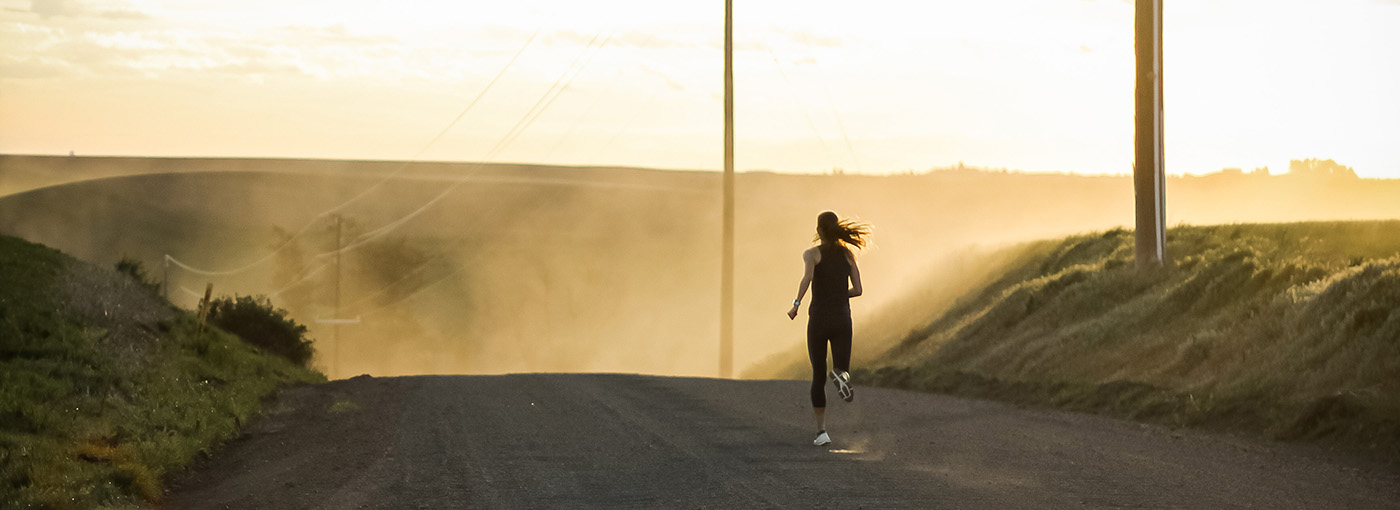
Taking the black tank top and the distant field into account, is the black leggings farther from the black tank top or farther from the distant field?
the distant field

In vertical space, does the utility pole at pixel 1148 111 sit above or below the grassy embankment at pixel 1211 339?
above

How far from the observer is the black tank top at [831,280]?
39.4 ft

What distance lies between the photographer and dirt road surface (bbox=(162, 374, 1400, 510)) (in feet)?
29.3

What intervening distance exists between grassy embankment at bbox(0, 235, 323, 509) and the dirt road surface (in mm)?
452

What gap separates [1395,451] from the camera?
11.0 metres

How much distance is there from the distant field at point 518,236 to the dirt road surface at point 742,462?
3479 cm

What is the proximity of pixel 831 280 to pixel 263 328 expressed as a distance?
61.2 feet

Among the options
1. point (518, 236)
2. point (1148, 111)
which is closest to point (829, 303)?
point (1148, 111)

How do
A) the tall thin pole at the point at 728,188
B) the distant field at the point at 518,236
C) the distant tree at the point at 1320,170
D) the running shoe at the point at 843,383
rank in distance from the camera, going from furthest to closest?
1. the distant field at the point at 518,236
2. the distant tree at the point at 1320,170
3. the tall thin pole at the point at 728,188
4. the running shoe at the point at 843,383

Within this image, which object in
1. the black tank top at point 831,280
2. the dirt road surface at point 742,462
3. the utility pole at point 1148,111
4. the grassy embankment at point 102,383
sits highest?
the utility pole at point 1148,111

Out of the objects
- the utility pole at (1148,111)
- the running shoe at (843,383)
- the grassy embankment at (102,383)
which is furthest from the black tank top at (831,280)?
the utility pole at (1148,111)

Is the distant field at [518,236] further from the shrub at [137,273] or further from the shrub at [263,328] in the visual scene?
the shrub at [137,273]

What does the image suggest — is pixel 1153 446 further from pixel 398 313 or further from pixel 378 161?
pixel 378 161

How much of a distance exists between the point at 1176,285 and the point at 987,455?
9.84 meters
